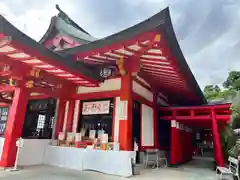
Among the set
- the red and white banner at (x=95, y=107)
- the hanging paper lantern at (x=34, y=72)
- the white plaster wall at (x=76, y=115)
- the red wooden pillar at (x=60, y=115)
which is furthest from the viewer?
the red wooden pillar at (x=60, y=115)

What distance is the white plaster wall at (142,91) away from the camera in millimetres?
6336

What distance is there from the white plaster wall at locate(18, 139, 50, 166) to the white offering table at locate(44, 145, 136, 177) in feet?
0.56

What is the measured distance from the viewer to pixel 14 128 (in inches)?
192

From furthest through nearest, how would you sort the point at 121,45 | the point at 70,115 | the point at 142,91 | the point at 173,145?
the point at 173,145, the point at 142,91, the point at 70,115, the point at 121,45

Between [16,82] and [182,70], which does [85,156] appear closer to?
[16,82]

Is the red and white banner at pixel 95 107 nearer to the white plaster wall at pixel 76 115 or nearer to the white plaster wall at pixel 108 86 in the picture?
the white plaster wall at pixel 76 115

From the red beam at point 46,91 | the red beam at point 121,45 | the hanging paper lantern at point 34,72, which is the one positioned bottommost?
the red beam at point 46,91

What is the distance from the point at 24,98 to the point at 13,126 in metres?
0.80

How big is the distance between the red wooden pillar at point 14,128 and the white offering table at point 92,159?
47.2 inches

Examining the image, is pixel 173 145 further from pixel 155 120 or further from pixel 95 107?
pixel 95 107

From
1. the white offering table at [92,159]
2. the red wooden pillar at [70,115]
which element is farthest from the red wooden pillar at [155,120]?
the red wooden pillar at [70,115]

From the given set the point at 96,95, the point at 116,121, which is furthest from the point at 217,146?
the point at 96,95

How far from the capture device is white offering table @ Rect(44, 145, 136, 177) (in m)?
4.64

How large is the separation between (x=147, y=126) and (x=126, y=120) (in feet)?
7.33
